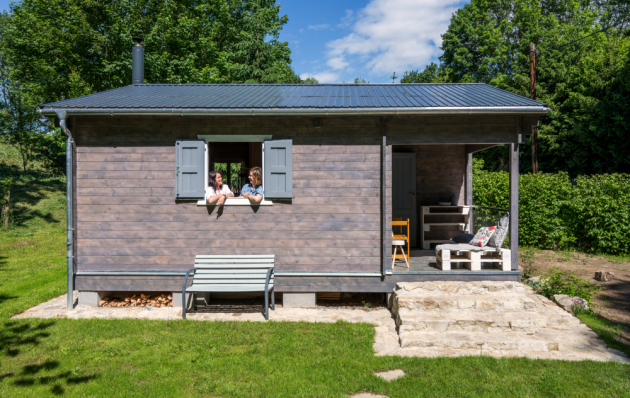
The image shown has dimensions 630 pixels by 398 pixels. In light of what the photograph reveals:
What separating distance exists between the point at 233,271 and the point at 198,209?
114 cm

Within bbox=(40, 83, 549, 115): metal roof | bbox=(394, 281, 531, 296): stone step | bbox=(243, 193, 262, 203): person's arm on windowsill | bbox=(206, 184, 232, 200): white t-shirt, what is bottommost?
bbox=(394, 281, 531, 296): stone step

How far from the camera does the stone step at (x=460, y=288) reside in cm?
506

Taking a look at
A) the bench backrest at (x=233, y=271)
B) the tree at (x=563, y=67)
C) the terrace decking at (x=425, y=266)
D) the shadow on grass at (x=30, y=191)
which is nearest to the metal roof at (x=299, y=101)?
the bench backrest at (x=233, y=271)

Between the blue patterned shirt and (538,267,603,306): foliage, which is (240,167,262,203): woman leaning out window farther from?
(538,267,603,306): foliage

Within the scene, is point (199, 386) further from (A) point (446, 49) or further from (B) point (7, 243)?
(A) point (446, 49)

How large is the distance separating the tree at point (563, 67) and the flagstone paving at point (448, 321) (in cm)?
1536

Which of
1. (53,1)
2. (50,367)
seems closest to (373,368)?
(50,367)

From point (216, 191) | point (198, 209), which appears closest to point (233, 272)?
point (198, 209)

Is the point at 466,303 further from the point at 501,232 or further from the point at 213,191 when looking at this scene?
the point at 213,191

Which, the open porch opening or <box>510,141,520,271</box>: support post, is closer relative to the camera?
<box>510,141,520,271</box>: support post

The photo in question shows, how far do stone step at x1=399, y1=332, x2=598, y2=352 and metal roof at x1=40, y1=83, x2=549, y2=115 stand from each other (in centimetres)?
305

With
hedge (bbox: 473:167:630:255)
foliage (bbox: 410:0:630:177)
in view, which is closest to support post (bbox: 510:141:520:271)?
hedge (bbox: 473:167:630:255)

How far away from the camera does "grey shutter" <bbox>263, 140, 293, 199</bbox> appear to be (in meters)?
5.61

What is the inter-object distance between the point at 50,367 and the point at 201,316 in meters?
1.91
